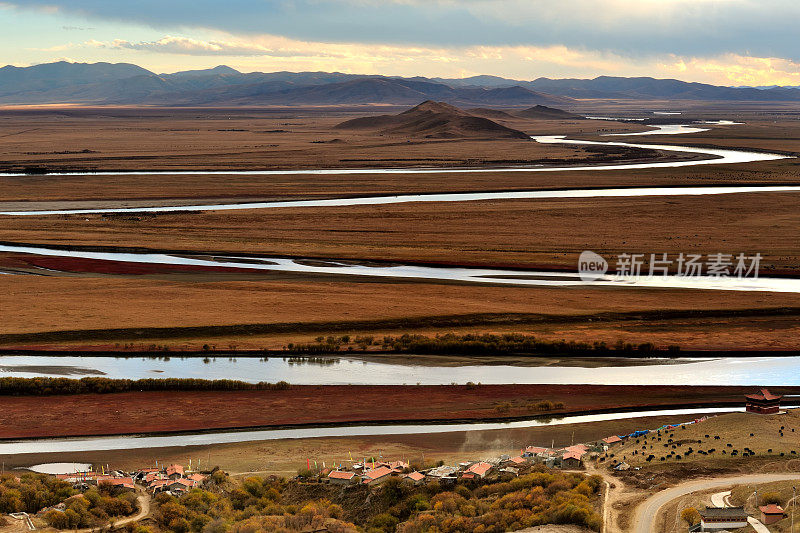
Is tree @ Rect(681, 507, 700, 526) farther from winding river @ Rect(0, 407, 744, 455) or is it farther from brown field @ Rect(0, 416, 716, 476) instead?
winding river @ Rect(0, 407, 744, 455)

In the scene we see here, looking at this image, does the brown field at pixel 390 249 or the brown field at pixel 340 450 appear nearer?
the brown field at pixel 340 450

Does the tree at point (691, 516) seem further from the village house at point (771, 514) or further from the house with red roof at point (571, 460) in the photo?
the house with red roof at point (571, 460)

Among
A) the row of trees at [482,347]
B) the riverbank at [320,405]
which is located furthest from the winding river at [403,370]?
the riverbank at [320,405]

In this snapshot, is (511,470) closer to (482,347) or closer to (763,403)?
(763,403)

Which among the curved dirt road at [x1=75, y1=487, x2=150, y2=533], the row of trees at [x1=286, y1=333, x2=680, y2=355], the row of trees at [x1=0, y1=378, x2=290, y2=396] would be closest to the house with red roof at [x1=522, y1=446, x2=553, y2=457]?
the curved dirt road at [x1=75, y1=487, x2=150, y2=533]

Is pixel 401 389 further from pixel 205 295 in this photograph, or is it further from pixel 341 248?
pixel 341 248

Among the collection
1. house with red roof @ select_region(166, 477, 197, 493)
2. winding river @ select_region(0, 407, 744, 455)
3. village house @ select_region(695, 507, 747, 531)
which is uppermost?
village house @ select_region(695, 507, 747, 531)
